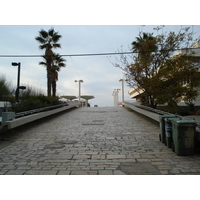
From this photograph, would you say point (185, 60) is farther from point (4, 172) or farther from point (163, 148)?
point (4, 172)

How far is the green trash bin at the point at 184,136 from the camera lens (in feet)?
18.6

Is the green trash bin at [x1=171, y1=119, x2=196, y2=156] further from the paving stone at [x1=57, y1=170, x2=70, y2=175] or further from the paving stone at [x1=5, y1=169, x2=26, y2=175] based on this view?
the paving stone at [x1=5, y1=169, x2=26, y2=175]

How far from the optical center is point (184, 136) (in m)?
5.69

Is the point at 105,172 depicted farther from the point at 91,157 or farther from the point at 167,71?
the point at 167,71

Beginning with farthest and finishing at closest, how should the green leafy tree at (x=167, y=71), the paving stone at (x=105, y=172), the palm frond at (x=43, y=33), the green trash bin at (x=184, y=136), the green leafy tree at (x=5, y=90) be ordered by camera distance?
the palm frond at (x=43, y=33)
the green leafy tree at (x=5, y=90)
the green leafy tree at (x=167, y=71)
the green trash bin at (x=184, y=136)
the paving stone at (x=105, y=172)

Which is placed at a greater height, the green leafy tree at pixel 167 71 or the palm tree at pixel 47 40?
the palm tree at pixel 47 40

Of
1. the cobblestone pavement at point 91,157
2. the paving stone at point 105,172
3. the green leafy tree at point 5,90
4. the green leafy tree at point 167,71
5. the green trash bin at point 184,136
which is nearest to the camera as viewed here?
the paving stone at point 105,172

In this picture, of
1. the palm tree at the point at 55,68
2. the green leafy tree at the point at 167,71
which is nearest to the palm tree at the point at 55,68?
the palm tree at the point at 55,68

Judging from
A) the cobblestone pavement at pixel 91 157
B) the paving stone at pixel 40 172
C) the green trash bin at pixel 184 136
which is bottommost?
the paving stone at pixel 40 172

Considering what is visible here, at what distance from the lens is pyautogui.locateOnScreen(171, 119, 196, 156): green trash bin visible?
567cm

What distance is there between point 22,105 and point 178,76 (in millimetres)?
10284

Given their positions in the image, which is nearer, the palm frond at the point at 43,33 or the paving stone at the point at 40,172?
the paving stone at the point at 40,172

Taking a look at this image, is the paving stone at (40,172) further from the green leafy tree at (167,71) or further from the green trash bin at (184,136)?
the green leafy tree at (167,71)

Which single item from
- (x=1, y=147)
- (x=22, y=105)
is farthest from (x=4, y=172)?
(x=22, y=105)
